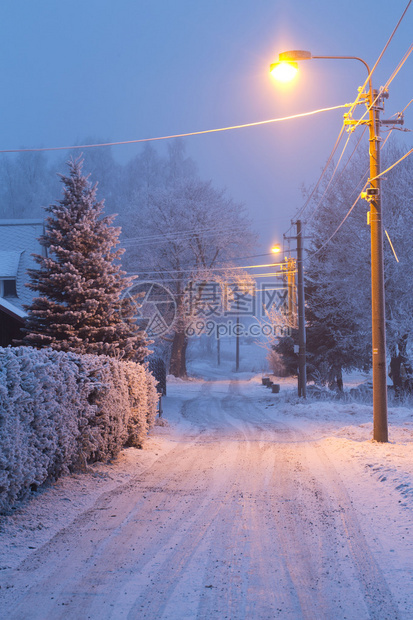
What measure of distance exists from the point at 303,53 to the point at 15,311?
41.1 feet

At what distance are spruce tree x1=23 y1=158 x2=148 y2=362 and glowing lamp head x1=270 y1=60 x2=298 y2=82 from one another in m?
8.13

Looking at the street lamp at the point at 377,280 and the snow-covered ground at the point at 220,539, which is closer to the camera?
the snow-covered ground at the point at 220,539

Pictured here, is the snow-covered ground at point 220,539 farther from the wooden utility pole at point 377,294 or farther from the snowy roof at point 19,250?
the snowy roof at point 19,250

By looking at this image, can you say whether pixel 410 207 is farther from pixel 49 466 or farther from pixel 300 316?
pixel 49 466

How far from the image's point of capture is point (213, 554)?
5375 millimetres

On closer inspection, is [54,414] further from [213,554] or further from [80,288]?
[80,288]

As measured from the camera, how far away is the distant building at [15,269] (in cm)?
1934

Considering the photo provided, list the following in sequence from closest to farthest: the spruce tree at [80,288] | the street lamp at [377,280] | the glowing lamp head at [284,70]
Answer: the glowing lamp head at [284,70], the street lamp at [377,280], the spruce tree at [80,288]

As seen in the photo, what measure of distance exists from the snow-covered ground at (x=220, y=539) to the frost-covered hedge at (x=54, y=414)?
15.3 inches

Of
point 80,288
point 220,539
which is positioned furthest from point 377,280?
point 80,288

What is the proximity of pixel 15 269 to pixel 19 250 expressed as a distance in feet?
7.02

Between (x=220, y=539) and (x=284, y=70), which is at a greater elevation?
(x=284, y=70)

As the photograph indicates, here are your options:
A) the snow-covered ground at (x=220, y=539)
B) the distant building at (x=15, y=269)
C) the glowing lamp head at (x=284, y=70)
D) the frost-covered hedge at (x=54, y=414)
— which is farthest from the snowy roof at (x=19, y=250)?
the glowing lamp head at (x=284, y=70)

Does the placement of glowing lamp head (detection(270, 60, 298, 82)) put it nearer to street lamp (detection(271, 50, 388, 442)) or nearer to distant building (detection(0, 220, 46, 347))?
street lamp (detection(271, 50, 388, 442))
